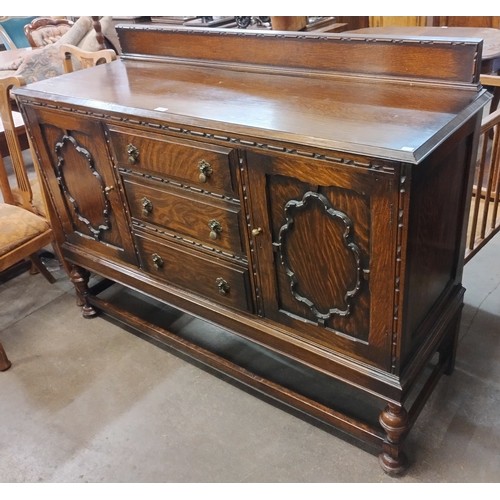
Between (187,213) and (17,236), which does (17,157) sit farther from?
(187,213)

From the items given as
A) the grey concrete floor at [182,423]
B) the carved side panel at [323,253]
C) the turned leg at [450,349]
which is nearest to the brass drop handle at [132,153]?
the carved side panel at [323,253]

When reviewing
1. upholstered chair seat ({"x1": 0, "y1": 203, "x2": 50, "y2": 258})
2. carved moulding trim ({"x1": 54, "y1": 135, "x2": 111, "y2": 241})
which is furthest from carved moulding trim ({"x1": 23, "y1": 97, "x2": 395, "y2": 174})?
upholstered chair seat ({"x1": 0, "y1": 203, "x2": 50, "y2": 258})

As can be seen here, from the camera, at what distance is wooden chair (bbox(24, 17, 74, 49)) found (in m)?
5.52

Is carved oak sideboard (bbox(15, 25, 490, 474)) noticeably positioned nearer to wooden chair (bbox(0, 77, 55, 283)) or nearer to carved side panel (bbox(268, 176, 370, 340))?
carved side panel (bbox(268, 176, 370, 340))

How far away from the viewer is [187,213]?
150 centimetres

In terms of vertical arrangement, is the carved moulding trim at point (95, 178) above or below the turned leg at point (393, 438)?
above

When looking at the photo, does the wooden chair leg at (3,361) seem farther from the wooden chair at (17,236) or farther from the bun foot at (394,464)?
the bun foot at (394,464)

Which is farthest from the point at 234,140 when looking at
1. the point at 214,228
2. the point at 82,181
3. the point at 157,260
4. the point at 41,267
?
the point at 41,267

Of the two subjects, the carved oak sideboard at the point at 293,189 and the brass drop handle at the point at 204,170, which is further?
the brass drop handle at the point at 204,170

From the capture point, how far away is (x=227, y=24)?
4156 millimetres

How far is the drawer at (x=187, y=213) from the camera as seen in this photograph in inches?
55.6

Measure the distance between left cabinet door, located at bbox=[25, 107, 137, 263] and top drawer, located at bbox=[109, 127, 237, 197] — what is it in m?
0.10
